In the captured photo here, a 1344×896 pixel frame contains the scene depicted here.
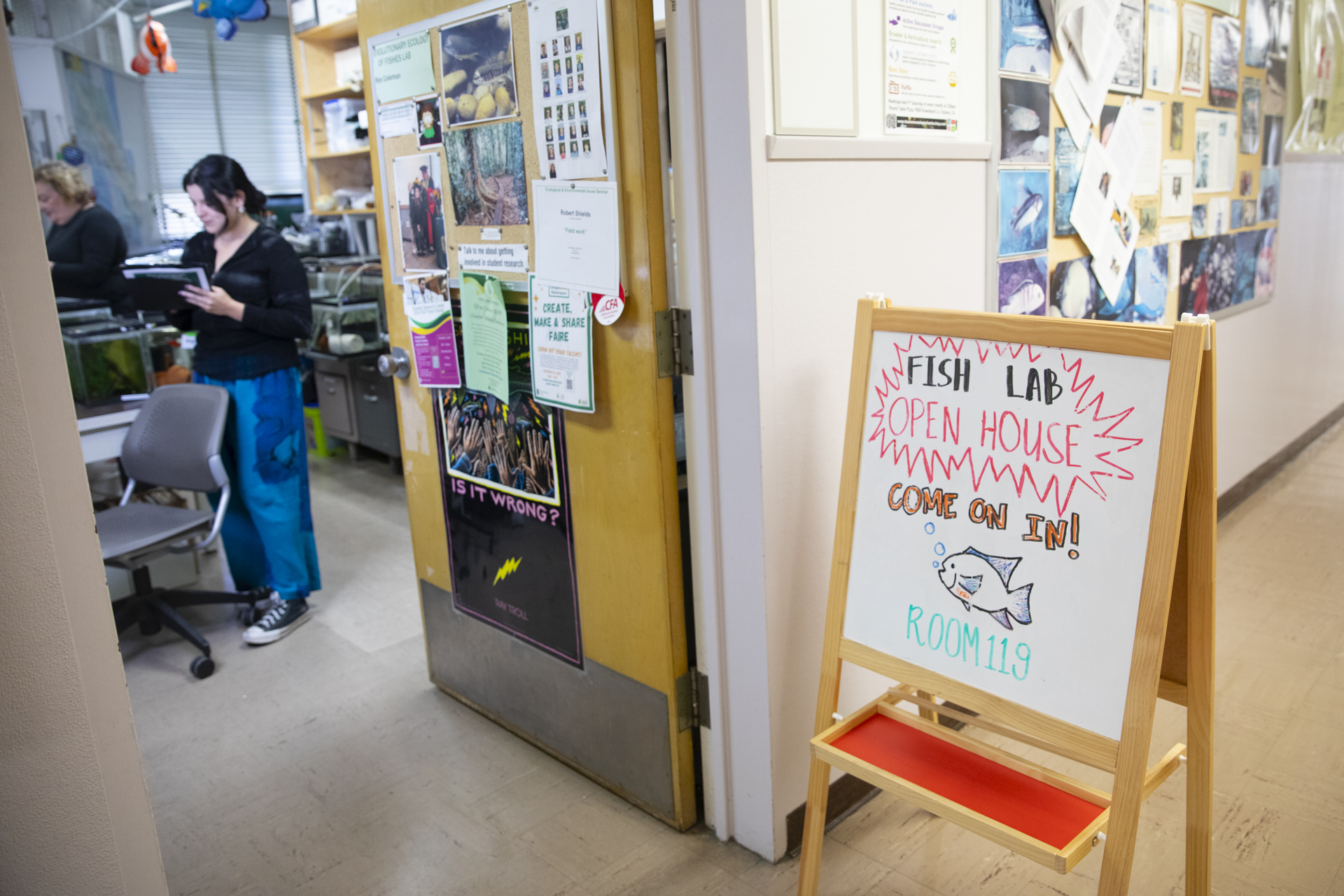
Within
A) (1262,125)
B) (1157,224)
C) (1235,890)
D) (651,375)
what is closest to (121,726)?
(651,375)

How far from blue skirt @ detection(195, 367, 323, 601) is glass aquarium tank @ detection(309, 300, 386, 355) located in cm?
165

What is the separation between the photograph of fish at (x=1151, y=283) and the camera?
2.83 metres

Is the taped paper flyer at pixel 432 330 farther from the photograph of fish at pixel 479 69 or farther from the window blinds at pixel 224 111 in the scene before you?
the window blinds at pixel 224 111

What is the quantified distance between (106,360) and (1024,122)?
9.82 feet

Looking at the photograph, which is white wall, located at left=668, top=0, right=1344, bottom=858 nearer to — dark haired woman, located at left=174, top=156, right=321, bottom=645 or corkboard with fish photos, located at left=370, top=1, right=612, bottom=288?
corkboard with fish photos, located at left=370, top=1, right=612, bottom=288

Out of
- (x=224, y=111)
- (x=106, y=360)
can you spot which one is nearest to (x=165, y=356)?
(x=106, y=360)

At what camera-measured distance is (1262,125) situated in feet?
11.9

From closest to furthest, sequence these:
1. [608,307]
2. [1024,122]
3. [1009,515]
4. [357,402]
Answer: [1009,515] → [608,307] → [1024,122] → [357,402]

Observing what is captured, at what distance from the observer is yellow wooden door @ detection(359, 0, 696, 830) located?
5.72ft

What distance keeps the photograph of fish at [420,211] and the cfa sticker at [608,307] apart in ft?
1.80

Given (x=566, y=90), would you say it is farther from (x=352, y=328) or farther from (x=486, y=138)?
(x=352, y=328)

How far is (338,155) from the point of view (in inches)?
210

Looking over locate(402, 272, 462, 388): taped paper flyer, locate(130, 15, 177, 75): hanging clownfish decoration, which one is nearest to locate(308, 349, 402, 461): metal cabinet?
locate(130, 15, 177, 75): hanging clownfish decoration

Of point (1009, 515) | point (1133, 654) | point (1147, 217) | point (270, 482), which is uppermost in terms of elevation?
point (1147, 217)
